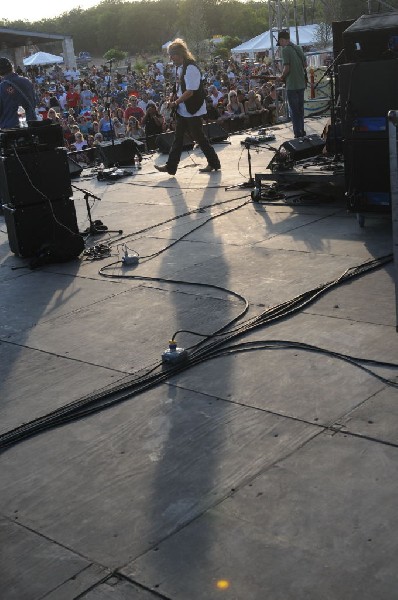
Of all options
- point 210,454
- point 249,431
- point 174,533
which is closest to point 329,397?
point 249,431

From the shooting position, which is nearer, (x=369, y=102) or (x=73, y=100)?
(x=369, y=102)

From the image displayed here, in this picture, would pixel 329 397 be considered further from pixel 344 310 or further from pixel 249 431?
pixel 344 310

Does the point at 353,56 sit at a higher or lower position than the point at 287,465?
higher

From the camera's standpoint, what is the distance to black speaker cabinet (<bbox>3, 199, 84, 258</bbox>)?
303 inches

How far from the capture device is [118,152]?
14.1 meters

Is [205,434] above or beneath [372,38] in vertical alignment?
beneath

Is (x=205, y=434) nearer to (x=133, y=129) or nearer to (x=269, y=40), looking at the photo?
(x=133, y=129)

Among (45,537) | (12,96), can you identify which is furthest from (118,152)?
(45,537)

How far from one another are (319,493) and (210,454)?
64 centimetres

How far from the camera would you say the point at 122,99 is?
32.4m

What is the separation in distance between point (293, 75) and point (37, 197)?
6245 millimetres

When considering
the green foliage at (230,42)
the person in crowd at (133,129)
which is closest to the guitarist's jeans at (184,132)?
the person in crowd at (133,129)

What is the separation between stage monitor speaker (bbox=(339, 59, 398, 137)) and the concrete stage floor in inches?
44.6

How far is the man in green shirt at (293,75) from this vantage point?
40.9ft
